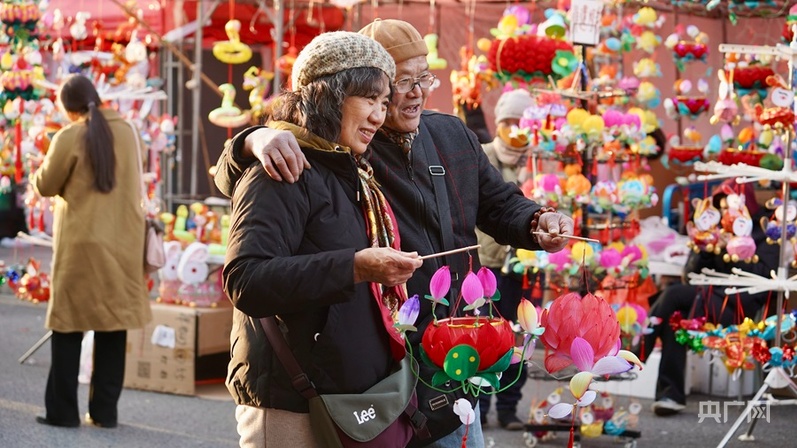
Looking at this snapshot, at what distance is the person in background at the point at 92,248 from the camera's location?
18.0ft

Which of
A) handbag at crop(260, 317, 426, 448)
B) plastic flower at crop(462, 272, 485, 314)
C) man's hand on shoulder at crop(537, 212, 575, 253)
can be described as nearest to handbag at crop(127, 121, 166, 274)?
man's hand on shoulder at crop(537, 212, 575, 253)

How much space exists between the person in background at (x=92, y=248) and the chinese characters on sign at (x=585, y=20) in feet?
7.06

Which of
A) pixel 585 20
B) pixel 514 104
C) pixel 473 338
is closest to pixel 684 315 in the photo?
pixel 514 104

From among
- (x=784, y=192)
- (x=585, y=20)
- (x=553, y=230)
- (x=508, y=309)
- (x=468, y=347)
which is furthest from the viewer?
(x=508, y=309)

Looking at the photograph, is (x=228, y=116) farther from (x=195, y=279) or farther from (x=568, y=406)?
(x=568, y=406)

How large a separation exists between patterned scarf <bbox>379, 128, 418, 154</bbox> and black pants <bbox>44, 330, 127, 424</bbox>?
3.26 meters

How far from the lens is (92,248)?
18.4ft

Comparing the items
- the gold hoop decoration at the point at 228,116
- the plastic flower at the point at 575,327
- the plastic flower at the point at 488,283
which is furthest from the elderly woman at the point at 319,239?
the gold hoop decoration at the point at 228,116

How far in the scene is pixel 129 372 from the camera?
264 inches

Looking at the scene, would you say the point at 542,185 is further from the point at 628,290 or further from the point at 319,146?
the point at 319,146

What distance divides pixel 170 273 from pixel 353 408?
173 inches

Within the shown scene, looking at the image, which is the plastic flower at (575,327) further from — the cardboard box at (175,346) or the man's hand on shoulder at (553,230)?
the cardboard box at (175,346)

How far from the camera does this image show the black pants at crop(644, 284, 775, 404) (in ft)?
20.3

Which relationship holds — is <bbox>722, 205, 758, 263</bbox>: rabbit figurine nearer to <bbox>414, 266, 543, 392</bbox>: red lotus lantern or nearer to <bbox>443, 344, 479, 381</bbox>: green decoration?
<bbox>414, 266, 543, 392</bbox>: red lotus lantern
